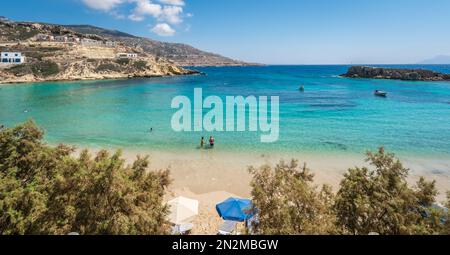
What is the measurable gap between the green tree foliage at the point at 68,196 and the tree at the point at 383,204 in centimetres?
661

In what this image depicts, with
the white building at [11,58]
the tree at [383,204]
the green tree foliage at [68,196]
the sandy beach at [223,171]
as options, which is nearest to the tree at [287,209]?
the tree at [383,204]

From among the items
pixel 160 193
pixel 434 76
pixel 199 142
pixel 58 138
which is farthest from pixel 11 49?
pixel 434 76

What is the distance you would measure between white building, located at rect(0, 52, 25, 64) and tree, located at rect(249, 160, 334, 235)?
116m

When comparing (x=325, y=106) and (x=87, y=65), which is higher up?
(x=87, y=65)

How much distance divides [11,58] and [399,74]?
503ft

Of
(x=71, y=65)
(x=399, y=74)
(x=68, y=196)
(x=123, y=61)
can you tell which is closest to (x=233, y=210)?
(x=68, y=196)

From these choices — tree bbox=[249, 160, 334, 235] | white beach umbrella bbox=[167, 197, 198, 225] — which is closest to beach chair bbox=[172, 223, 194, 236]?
white beach umbrella bbox=[167, 197, 198, 225]

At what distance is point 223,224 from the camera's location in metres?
12.9

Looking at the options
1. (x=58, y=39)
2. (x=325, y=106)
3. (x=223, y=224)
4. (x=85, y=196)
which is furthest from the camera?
(x=58, y=39)

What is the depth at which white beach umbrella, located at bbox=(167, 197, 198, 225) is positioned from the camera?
13.1m

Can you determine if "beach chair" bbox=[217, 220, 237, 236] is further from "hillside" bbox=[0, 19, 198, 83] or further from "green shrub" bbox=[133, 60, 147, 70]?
"green shrub" bbox=[133, 60, 147, 70]
